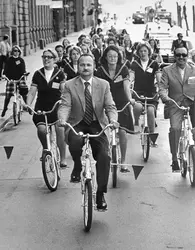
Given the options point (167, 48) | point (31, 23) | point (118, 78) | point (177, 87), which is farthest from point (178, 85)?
point (31, 23)

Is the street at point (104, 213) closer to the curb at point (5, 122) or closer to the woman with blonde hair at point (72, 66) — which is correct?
the woman with blonde hair at point (72, 66)

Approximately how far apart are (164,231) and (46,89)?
321cm

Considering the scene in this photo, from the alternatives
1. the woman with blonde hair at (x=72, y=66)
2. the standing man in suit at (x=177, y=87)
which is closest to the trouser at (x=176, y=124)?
the standing man in suit at (x=177, y=87)

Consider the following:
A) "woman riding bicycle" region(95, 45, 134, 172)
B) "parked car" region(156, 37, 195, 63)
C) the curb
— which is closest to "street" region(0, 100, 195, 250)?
"woman riding bicycle" region(95, 45, 134, 172)

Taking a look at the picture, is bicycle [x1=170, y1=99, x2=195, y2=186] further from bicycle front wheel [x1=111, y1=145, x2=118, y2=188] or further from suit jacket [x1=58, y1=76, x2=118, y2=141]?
suit jacket [x1=58, y1=76, x2=118, y2=141]

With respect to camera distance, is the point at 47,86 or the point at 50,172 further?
the point at 47,86

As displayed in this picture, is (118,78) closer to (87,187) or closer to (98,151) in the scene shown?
(98,151)

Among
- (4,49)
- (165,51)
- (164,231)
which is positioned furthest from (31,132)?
(165,51)

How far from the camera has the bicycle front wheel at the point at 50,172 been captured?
8875mm

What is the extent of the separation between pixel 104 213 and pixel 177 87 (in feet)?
7.69

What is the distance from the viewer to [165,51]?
30938mm

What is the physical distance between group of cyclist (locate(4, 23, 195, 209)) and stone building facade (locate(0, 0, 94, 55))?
2507 cm

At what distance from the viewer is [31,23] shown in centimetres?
5034

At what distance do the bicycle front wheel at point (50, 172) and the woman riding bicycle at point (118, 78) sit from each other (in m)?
1.26
